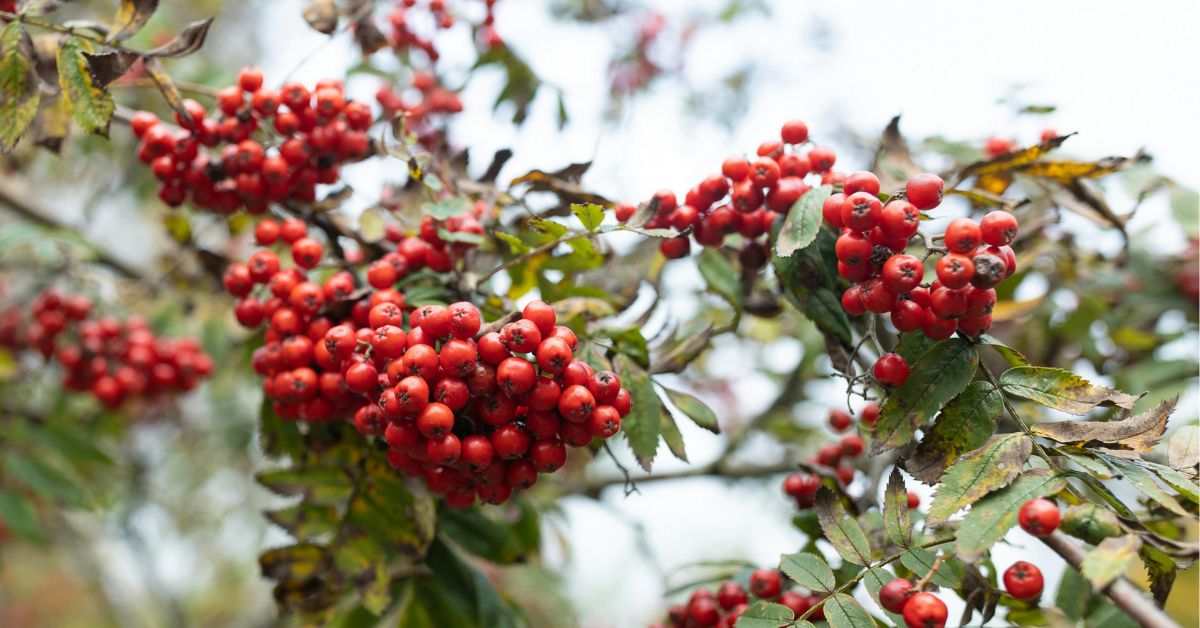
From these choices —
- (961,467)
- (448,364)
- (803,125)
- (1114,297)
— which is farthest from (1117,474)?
(1114,297)

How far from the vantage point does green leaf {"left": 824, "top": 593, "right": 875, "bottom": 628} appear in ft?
5.81

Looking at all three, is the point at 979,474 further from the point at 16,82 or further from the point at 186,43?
the point at 16,82

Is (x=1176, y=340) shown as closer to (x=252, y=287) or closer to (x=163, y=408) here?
(x=252, y=287)

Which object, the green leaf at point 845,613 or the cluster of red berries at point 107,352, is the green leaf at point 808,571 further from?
the cluster of red berries at point 107,352

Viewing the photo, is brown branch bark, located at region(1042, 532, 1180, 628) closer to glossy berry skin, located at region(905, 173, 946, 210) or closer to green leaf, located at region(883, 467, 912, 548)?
green leaf, located at region(883, 467, 912, 548)

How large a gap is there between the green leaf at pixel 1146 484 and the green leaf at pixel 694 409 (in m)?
0.86

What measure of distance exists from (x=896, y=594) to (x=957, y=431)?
0.35 m

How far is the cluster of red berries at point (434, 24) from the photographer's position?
3.13 m

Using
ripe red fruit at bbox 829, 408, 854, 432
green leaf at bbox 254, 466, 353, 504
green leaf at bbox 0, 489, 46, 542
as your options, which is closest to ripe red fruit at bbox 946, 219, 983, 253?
ripe red fruit at bbox 829, 408, 854, 432

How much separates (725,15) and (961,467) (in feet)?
12.4

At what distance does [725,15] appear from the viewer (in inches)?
195

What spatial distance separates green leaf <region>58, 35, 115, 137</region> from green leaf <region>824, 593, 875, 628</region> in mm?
1994

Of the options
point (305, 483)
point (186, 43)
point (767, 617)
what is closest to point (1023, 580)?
point (767, 617)

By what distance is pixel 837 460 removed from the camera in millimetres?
2729
